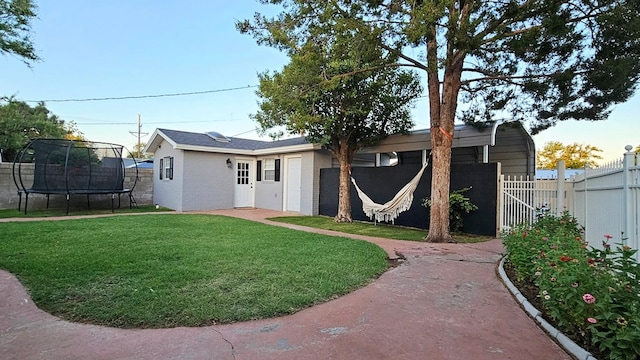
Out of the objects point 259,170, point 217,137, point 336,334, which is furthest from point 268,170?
point 336,334

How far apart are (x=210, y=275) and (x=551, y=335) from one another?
10.8 feet

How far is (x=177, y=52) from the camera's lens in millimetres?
13141

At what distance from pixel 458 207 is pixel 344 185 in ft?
10.8

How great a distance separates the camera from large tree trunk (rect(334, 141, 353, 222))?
9719 millimetres

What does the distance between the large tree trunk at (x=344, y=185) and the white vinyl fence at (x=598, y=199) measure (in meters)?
4.20

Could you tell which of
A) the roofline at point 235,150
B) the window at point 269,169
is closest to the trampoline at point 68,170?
the roofline at point 235,150

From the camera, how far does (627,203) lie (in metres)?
2.70

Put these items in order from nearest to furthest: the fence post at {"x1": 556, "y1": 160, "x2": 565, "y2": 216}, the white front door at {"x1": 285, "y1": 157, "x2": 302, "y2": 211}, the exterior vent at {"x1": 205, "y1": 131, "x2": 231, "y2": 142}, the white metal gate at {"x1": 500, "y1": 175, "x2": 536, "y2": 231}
→ the fence post at {"x1": 556, "y1": 160, "x2": 565, "y2": 216} < the white metal gate at {"x1": 500, "y1": 175, "x2": 536, "y2": 231} < the white front door at {"x1": 285, "y1": 157, "x2": 302, "y2": 211} < the exterior vent at {"x1": 205, "y1": 131, "x2": 231, "y2": 142}

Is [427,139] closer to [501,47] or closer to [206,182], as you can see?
[501,47]

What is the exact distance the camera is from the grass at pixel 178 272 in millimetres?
2900

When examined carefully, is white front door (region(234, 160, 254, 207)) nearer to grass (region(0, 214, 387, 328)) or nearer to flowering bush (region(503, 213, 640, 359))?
grass (region(0, 214, 387, 328))

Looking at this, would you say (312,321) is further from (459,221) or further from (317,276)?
(459,221)

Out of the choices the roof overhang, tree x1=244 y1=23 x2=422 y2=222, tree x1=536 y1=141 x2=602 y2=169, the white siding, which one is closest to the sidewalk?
tree x1=244 y1=23 x2=422 y2=222

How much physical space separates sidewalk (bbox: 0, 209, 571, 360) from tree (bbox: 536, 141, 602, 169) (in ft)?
85.1
